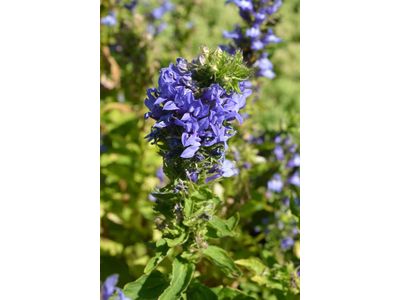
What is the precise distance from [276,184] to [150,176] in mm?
1260

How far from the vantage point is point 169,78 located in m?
1.58

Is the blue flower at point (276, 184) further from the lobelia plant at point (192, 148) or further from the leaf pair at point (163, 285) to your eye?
the leaf pair at point (163, 285)

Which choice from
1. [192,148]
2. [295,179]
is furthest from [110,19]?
[192,148]

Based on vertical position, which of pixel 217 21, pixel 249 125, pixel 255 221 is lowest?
pixel 255 221

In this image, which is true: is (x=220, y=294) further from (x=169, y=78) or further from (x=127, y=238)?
(x=127, y=238)

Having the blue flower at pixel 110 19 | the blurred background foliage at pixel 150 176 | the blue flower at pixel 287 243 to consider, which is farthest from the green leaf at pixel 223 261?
the blue flower at pixel 110 19

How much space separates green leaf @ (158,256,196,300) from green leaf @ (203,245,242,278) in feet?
0.35

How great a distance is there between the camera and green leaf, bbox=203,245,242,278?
5.94 feet

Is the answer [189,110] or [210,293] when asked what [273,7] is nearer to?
[189,110]

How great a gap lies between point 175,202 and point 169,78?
578 millimetres

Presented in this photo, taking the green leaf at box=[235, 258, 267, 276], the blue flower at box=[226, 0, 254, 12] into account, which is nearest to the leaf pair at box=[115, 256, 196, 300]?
the green leaf at box=[235, 258, 267, 276]

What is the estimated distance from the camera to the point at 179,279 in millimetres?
1793

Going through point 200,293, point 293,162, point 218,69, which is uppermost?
point 293,162

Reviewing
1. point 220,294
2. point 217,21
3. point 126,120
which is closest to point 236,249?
point 220,294
